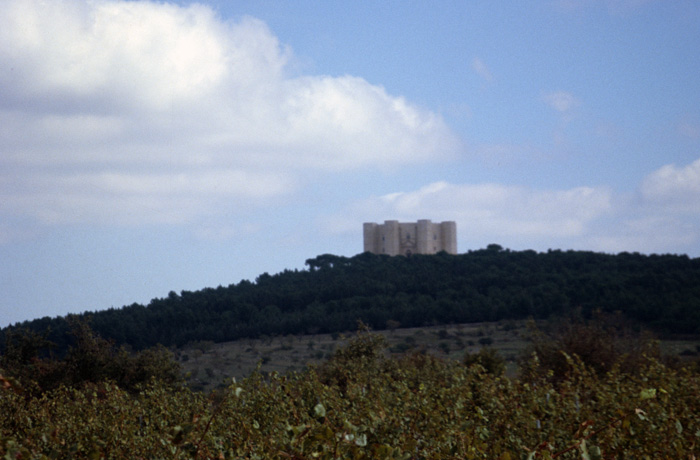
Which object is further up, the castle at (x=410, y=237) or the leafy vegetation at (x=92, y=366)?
the castle at (x=410, y=237)

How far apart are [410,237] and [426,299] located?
27.3m

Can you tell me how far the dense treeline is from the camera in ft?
127

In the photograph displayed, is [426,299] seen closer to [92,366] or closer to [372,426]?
[92,366]

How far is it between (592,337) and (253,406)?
15.1m

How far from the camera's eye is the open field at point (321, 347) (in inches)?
1217

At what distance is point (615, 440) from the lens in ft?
16.8

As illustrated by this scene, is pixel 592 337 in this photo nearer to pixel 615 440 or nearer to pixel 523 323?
pixel 615 440

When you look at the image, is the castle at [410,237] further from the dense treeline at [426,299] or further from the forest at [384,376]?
the dense treeline at [426,299]

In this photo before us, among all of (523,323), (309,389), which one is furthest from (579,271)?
(309,389)

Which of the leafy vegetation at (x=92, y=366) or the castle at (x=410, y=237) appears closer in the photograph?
the leafy vegetation at (x=92, y=366)

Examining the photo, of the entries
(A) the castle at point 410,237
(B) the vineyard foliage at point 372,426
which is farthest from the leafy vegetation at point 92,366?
(A) the castle at point 410,237

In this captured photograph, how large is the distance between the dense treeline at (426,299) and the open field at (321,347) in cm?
160

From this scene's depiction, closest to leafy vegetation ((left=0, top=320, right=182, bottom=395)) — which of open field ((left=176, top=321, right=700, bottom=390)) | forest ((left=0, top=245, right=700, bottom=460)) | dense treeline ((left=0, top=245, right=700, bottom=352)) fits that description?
forest ((left=0, top=245, right=700, bottom=460))

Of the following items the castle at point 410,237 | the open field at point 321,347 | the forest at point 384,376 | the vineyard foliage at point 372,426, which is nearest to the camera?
the vineyard foliage at point 372,426
